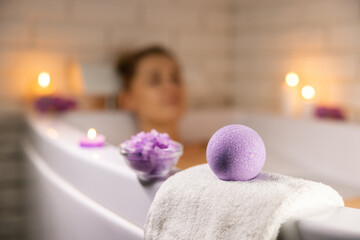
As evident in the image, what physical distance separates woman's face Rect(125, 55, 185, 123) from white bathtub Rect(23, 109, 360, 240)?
0.10m

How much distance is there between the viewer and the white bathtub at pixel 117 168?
0.88m

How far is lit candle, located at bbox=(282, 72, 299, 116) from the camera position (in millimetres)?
2189

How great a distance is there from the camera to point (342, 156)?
1742 millimetres

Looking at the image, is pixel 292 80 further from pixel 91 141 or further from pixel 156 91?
pixel 91 141

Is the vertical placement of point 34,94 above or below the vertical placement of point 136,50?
below

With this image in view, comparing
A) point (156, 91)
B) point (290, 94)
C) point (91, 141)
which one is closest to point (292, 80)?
point (290, 94)

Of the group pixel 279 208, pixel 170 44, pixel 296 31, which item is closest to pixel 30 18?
pixel 170 44

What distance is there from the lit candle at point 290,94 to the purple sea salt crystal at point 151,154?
1.44 meters

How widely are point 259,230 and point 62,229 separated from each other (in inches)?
31.3

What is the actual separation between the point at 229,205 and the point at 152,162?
217mm

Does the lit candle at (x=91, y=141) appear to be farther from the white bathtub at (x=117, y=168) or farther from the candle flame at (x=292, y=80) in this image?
the candle flame at (x=292, y=80)

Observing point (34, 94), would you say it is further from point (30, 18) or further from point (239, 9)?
point (239, 9)

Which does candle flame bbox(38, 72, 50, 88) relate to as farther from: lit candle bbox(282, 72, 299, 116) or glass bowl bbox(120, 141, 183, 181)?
glass bowl bbox(120, 141, 183, 181)

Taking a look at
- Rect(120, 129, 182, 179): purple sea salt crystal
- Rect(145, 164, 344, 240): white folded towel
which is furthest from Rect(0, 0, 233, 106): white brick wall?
Rect(145, 164, 344, 240): white folded towel
